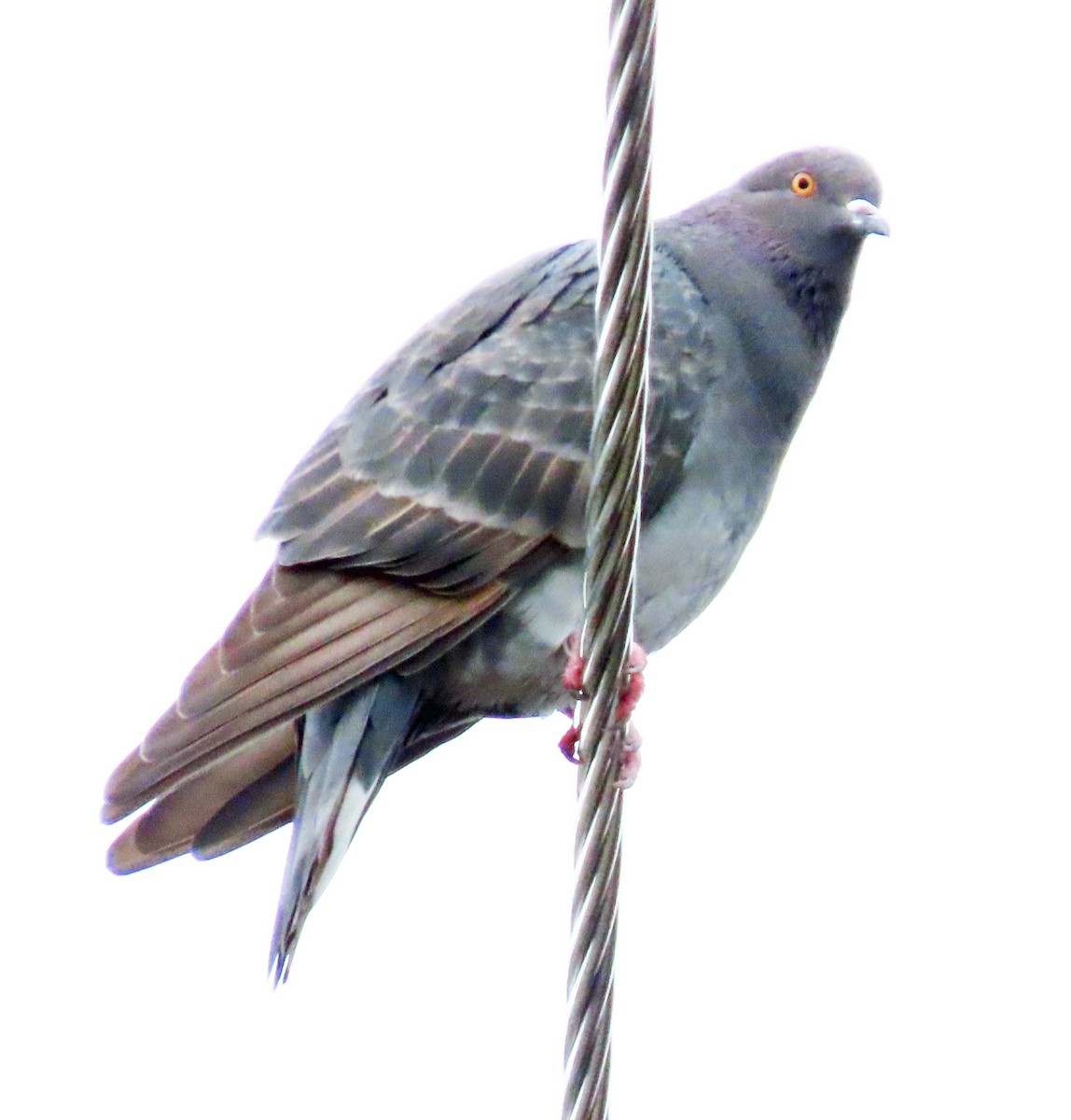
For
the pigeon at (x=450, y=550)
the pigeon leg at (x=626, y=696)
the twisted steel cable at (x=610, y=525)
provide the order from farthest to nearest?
the pigeon at (x=450, y=550) → the pigeon leg at (x=626, y=696) → the twisted steel cable at (x=610, y=525)

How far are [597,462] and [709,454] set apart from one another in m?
2.09

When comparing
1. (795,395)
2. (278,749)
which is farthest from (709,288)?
(278,749)

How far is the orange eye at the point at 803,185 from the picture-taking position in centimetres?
602

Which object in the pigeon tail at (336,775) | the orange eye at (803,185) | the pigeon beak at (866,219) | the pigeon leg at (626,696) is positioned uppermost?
the orange eye at (803,185)

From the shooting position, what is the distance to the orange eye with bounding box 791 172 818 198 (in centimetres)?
602

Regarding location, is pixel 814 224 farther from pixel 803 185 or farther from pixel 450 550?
pixel 450 550

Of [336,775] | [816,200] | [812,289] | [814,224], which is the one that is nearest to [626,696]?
[336,775]

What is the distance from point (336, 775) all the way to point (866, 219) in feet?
7.71

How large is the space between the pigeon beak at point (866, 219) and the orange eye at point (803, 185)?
14cm

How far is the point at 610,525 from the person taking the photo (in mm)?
3068

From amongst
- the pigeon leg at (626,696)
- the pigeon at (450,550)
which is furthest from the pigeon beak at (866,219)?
the pigeon leg at (626,696)

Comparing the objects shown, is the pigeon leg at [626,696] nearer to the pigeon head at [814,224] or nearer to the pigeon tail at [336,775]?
the pigeon tail at [336,775]

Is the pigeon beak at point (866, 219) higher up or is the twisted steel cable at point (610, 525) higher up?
the pigeon beak at point (866, 219)

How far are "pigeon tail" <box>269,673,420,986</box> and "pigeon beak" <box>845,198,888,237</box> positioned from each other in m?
1.99
